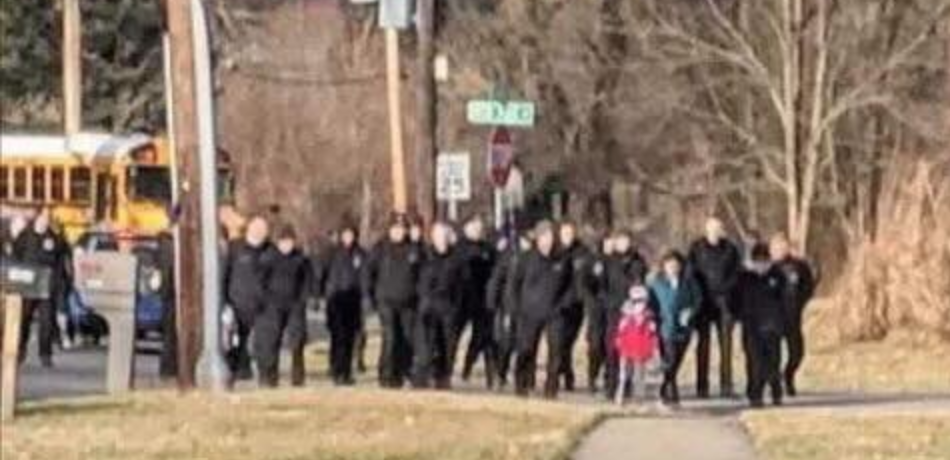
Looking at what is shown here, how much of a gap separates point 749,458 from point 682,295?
7.10m

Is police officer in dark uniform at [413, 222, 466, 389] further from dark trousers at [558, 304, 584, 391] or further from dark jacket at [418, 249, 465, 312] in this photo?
dark trousers at [558, 304, 584, 391]

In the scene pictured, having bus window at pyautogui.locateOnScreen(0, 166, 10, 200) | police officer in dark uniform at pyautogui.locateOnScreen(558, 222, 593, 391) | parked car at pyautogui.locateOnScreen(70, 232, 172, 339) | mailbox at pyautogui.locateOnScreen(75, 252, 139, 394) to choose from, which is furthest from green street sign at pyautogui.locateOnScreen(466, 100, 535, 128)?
bus window at pyautogui.locateOnScreen(0, 166, 10, 200)

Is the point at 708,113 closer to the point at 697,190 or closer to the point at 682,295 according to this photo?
the point at 697,190

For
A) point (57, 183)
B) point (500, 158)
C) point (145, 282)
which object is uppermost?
point (500, 158)

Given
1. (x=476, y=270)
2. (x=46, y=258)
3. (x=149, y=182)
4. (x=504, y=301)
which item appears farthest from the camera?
(x=149, y=182)

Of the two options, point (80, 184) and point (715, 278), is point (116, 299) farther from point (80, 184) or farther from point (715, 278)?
point (80, 184)

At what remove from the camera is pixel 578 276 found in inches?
1203

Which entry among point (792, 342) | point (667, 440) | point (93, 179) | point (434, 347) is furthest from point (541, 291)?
point (93, 179)

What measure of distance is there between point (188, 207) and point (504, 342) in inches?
182

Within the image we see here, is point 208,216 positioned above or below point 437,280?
above

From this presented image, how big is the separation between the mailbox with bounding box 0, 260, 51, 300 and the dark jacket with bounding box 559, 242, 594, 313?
5.21 meters

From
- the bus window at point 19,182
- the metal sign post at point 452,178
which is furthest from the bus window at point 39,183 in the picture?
the metal sign post at point 452,178

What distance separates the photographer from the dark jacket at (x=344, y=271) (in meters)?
31.8

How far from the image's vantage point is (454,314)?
3106 cm
